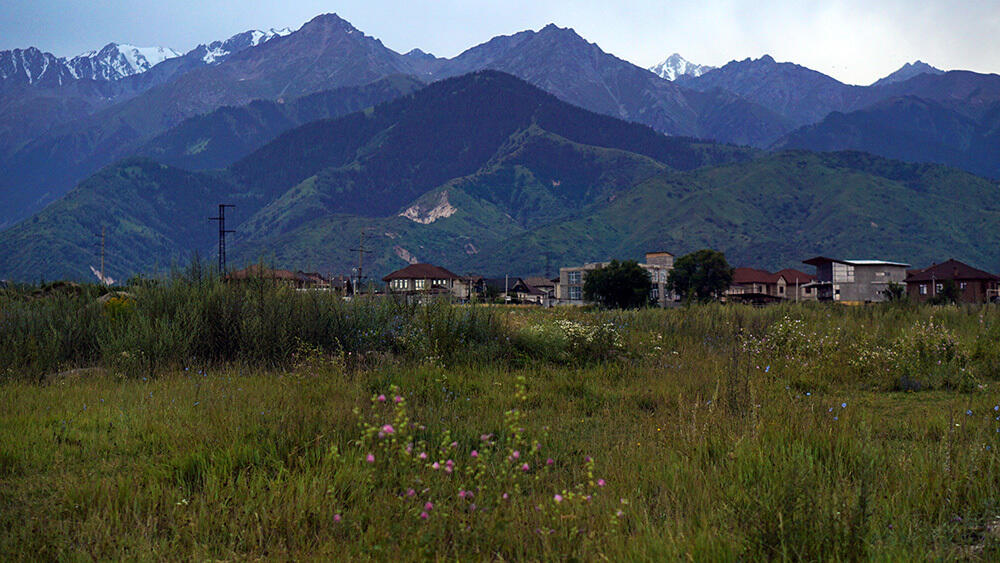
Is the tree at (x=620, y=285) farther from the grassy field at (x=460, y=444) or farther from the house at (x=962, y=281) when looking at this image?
the grassy field at (x=460, y=444)

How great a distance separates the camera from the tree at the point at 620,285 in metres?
87.7

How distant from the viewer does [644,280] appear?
89812 mm

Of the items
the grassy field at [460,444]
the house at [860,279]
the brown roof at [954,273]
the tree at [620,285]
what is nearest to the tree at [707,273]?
the tree at [620,285]

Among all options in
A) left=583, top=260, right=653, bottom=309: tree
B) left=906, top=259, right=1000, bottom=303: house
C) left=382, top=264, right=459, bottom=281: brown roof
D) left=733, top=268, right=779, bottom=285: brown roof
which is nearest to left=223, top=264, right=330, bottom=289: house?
left=583, top=260, right=653, bottom=309: tree

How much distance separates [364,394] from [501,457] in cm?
270

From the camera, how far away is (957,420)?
6977 mm

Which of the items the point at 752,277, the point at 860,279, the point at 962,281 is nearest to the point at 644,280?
the point at 962,281

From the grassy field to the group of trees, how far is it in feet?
244

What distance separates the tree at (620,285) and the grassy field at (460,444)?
249 feet

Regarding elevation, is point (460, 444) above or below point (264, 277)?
below

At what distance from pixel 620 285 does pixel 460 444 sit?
8415 centimetres

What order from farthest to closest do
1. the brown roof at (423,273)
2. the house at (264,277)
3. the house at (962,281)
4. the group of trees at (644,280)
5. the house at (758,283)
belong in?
the brown roof at (423,273), the house at (758,283), the group of trees at (644,280), the house at (962,281), the house at (264,277)

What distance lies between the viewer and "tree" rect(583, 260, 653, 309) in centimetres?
8769

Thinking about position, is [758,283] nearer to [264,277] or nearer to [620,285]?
[620,285]
